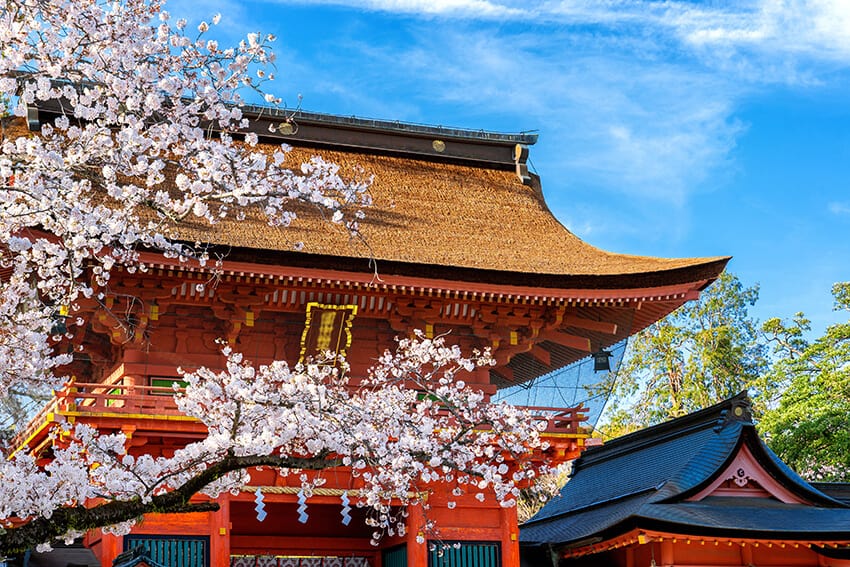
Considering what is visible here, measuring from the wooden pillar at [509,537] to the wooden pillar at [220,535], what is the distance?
3670 millimetres

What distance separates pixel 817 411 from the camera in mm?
21438

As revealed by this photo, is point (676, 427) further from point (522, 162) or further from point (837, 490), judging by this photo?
point (522, 162)

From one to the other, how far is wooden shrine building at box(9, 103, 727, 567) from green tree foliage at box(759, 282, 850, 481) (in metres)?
8.22

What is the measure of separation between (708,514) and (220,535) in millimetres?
6129

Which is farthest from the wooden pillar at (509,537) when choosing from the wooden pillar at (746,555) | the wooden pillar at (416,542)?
the wooden pillar at (746,555)

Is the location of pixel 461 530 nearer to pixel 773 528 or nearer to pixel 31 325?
pixel 773 528

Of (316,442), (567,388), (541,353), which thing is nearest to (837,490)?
(567,388)

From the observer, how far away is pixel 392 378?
13.7 metres

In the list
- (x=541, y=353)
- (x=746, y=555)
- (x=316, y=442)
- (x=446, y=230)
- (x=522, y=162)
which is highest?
(x=522, y=162)

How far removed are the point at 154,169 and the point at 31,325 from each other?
218 cm

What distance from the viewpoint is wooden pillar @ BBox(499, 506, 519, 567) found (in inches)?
536

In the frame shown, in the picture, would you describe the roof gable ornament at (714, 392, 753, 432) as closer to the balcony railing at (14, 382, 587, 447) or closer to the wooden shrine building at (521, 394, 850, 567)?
the wooden shrine building at (521, 394, 850, 567)

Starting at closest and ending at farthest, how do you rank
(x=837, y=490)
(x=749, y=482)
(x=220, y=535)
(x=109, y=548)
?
(x=109, y=548)
(x=220, y=535)
(x=749, y=482)
(x=837, y=490)

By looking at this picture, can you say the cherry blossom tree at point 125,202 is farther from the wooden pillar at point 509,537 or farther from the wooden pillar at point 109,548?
the wooden pillar at point 509,537
